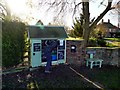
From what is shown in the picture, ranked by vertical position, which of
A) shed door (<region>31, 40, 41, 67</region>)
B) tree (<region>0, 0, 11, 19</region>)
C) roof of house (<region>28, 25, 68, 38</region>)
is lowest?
shed door (<region>31, 40, 41, 67</region>)

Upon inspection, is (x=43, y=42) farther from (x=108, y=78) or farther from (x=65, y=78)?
(x=108, y=78)

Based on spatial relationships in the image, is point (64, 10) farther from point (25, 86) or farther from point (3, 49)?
point (25, 86)

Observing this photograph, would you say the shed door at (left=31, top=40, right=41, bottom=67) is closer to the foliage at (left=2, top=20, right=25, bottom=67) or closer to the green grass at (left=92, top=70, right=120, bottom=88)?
the foliage at (left=2, top=20, right=25, bottom=67)

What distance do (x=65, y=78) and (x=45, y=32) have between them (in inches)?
129

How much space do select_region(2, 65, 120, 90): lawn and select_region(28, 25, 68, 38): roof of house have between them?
1863 mm

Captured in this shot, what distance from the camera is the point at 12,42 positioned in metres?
10.1

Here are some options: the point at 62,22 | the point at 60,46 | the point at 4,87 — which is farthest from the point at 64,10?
the point at 4,87

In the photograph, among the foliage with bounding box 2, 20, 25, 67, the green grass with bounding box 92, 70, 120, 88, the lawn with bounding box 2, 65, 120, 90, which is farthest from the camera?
the foliage with bounding box 2, 20, 25, 67

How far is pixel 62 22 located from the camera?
16.8 m

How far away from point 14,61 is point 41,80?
7.11ft

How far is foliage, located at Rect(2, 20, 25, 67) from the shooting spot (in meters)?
9.84

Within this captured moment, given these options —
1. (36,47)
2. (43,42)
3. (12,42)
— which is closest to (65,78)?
(36,47)

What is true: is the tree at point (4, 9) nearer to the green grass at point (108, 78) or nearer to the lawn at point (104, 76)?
the lawn at point (104, 76)

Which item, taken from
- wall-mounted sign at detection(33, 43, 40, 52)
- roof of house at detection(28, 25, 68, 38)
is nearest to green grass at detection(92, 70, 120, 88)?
roof of house at detection(28, 25, 68, 38)
